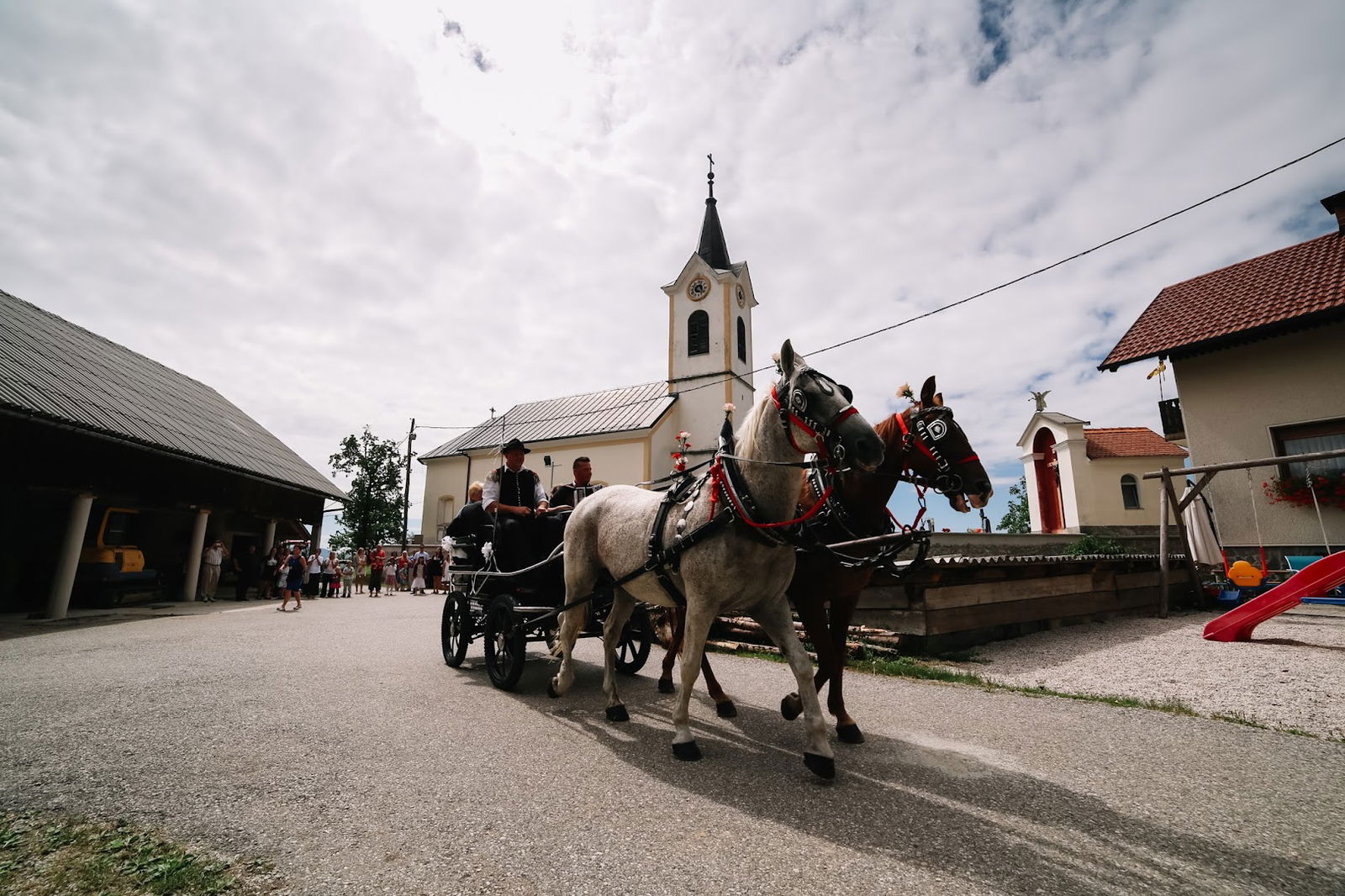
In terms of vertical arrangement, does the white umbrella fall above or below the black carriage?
above

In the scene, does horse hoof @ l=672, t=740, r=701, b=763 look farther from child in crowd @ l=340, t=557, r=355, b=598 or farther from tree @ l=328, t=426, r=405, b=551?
tree @ l=328, t=426, r=405, b=551

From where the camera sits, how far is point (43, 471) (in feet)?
35.6

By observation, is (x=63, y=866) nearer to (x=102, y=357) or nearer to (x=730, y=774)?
(x=730, y=774)

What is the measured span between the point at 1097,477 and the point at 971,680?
1763cm

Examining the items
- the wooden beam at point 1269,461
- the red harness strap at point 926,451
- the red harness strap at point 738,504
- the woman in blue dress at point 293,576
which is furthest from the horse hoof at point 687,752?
the woman in blue dress at point 293,576

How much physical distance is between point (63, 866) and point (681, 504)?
3105mm

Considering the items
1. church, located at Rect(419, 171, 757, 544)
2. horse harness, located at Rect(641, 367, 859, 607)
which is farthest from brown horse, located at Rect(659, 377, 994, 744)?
church, located at Rect(419, 171, 757, 544)

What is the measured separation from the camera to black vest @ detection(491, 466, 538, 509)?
5.70 m

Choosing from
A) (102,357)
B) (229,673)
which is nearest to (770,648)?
(229,673)

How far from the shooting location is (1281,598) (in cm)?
676

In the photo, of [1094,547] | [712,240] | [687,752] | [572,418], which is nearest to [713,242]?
[712,240]

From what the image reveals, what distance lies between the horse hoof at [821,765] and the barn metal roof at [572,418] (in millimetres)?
26712

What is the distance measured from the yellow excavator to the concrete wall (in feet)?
77.6

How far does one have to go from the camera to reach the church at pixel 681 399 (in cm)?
2986
